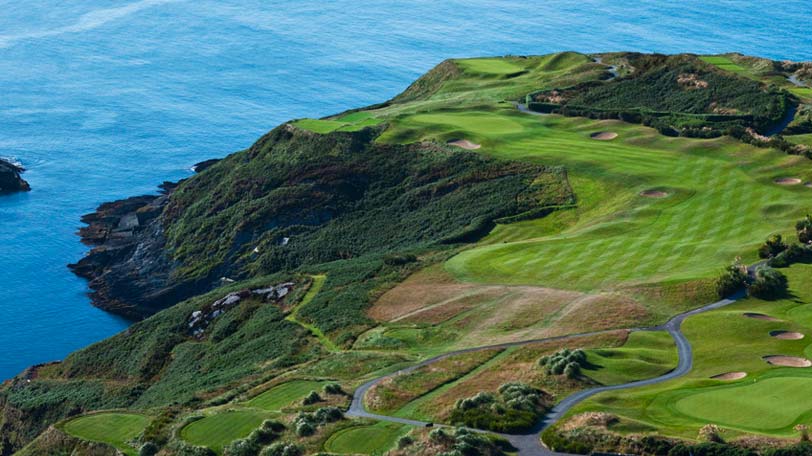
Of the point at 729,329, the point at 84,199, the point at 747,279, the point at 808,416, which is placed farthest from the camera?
the point at 84,199

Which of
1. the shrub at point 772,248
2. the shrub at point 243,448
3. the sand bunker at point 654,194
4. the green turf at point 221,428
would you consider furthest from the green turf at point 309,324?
the shrub at point 772,248

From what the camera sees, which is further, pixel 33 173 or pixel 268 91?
pixel 268 91

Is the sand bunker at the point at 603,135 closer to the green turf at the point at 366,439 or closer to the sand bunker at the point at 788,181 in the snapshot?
the sand bunker at the point at 788,181

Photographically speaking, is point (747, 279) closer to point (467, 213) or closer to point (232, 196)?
point (467, 213)

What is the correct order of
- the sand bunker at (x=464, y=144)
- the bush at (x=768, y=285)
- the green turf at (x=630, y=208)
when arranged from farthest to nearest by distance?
1. the sand bunker at (x=464, y=144)
2. the green turf at (x=630, y=208)
3. the bush at (x=768, y=285)

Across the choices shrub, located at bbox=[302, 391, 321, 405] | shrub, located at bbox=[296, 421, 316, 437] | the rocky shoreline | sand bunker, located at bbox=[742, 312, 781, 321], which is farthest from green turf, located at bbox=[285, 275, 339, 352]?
sand bunker, located at bbox=[742, 312, 781, 321]

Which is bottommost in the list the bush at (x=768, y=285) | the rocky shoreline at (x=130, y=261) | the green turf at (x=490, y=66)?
the rocky shoreline at (x=130, y=261)

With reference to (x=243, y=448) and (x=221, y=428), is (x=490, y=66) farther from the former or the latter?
(x=243, y=448)

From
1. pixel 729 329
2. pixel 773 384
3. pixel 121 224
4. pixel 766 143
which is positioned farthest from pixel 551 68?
pixel 773 384
